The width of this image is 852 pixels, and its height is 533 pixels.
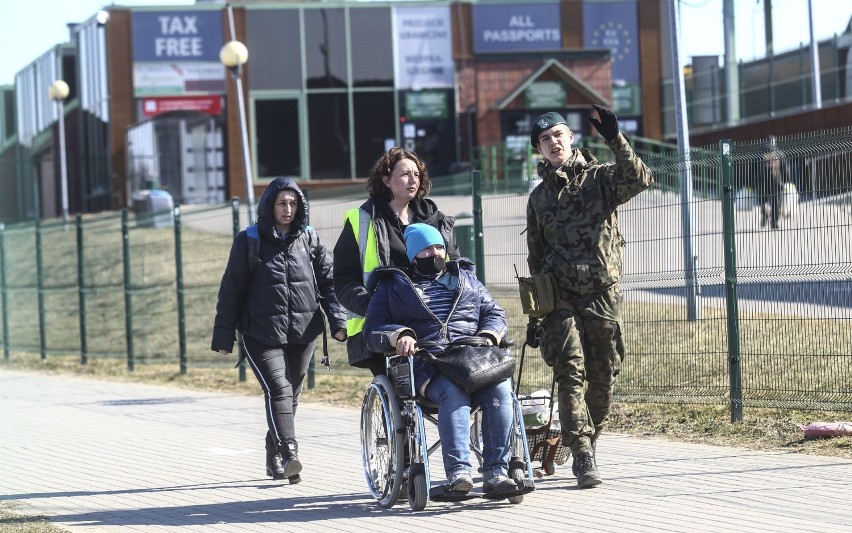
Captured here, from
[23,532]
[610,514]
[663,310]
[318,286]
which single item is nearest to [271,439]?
[318,286]

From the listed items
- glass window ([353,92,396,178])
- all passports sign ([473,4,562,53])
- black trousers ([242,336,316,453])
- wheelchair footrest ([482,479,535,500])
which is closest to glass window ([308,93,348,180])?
glass window ([353,92,396,178])

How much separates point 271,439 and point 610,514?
8.80ft

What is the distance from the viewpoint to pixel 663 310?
1104cm

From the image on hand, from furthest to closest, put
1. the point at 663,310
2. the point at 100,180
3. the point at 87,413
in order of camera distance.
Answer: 1. the point at 100,180
2. the point at 87,413
3. the point at 663,310

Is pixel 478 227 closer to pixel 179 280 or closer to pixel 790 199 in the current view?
pixel 790 199

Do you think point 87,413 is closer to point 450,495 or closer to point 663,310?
point 663,310

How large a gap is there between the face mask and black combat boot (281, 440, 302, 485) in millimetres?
1765

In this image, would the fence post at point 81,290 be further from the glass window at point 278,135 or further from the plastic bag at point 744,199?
the glass window at point 278,135

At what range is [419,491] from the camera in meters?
7.69

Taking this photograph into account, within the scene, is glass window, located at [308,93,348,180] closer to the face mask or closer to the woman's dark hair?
the woman's dark hair

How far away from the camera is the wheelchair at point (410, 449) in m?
7.51

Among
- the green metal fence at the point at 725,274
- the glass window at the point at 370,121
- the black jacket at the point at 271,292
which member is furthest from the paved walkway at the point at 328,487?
the glass window at the point at 370,121

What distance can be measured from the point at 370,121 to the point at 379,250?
3772 centimetres

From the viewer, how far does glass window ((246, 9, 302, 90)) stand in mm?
45594
